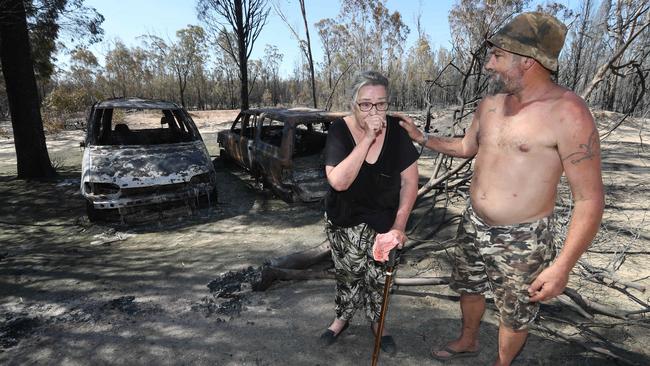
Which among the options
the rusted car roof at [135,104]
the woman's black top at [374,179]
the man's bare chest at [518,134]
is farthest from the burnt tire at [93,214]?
the man's bare chest at [518,134]

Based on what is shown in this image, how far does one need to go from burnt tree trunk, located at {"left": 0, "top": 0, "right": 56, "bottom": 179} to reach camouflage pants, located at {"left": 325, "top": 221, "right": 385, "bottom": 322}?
818cm

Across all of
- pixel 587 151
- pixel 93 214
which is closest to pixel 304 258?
pixel 587 151

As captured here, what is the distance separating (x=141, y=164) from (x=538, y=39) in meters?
4.89

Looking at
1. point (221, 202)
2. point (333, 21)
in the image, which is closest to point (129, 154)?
point (221, 202)

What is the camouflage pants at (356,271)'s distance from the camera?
2.19m

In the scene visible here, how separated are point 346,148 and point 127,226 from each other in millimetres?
4244

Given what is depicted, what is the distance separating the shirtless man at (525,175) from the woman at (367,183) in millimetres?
413

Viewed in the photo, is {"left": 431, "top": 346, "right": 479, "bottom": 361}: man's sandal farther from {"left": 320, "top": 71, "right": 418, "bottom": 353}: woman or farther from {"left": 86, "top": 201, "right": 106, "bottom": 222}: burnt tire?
{"left": 86, "top": 201, "right": 106, "bottom": 222}: burnt tire

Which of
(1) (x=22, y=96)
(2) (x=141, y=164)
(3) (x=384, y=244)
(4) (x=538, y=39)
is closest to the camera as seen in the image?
(4) (x=538, y=39)

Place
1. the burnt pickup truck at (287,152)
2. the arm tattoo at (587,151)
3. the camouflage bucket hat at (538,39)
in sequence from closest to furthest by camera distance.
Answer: the arm tattoo at (587,151) < the camouflage bucket hat at (538,39) < the burnt pickup truck at (287,152)

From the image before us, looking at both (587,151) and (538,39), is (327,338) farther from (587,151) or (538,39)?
(538,39)

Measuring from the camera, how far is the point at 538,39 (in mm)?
1558

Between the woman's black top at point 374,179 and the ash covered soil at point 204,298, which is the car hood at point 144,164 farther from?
the woman's black top at point 374,179

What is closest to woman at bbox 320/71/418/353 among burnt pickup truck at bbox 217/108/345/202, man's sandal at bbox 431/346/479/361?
man's sandal at bbox 431/346/479/361
